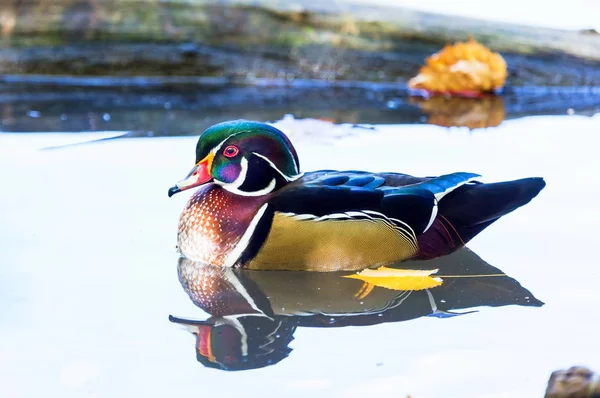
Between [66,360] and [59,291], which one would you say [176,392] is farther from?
[59,291]

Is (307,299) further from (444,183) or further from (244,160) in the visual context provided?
(444,183)

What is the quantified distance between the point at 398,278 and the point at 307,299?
1.25ft

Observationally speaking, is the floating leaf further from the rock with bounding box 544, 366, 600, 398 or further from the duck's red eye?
the rock with bounding box 544, 366, 600, 398

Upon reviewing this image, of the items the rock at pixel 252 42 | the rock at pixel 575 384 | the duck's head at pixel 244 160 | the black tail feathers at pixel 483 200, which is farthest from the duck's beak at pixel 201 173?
the rock at pixel 252 42

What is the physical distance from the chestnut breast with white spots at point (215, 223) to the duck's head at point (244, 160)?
0.05 meters

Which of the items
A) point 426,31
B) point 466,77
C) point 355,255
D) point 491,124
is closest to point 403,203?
point 355,255

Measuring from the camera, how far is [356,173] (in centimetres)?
356

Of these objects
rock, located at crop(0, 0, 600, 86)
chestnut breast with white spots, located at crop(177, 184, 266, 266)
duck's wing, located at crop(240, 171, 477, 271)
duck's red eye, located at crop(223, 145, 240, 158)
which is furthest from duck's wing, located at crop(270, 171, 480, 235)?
rock, located at crop(0, 0, 600, 86)

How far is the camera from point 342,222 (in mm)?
3320

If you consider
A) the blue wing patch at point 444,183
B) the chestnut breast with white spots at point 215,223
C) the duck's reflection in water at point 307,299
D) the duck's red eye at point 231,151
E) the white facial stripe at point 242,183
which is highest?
the duck's red eye at point 231,151

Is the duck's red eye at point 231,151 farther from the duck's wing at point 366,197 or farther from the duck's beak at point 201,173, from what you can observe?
the duck's wing at point 366,197

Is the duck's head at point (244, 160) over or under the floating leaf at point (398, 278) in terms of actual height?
over

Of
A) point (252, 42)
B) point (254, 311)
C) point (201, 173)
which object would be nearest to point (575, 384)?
point (254, 311)

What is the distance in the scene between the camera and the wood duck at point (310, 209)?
333 centimetres
